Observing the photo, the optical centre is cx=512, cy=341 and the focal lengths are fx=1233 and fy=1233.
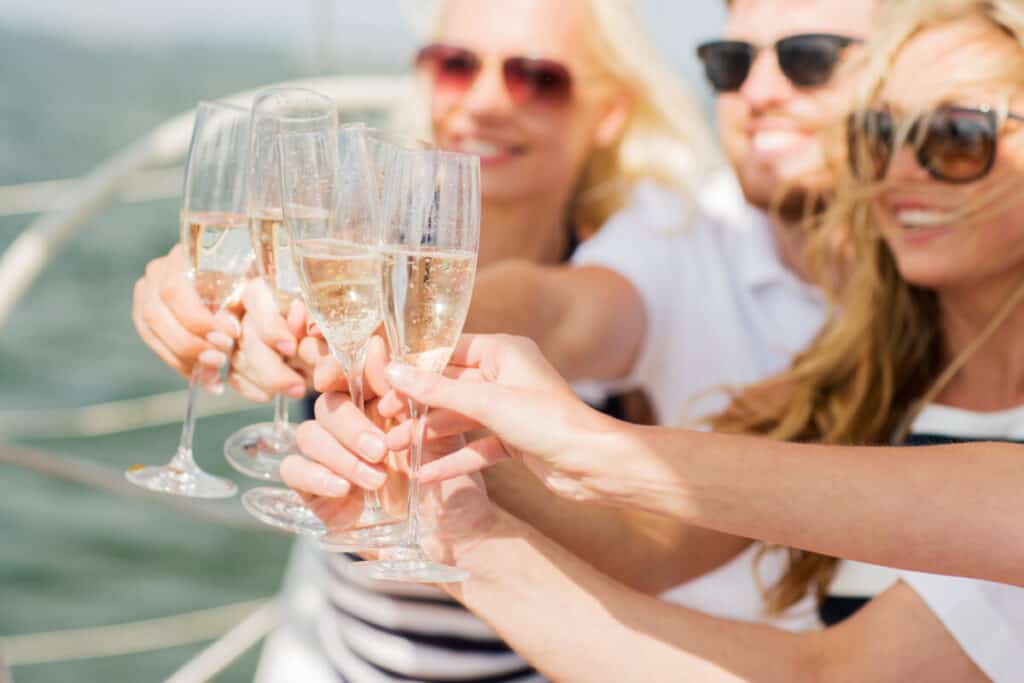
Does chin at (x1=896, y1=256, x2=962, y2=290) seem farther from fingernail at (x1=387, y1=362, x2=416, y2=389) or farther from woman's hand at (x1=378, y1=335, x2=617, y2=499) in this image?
fingernail at (x1=387, y1=362, x2=416, y2=389)

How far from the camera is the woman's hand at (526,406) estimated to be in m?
1.26

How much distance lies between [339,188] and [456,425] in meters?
0.32

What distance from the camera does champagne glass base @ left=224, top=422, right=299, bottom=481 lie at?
1833 millimetres

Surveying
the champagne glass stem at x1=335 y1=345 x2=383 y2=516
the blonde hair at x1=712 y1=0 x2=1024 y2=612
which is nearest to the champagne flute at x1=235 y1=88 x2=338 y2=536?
the champagne glass stem at x1=335 y1=345 x2=383 y2=516

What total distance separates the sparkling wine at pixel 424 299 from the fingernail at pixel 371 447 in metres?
0.15

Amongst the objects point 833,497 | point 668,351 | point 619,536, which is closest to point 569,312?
point 668,351

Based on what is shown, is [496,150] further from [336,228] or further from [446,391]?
[446,391]

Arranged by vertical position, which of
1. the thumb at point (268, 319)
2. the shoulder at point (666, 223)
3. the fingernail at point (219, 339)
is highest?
the shoulder at point (666, 223)

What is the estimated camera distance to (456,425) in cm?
150

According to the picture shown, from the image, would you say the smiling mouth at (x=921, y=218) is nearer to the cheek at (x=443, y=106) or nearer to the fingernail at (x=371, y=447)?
the fingernail at (x=371, y=447)

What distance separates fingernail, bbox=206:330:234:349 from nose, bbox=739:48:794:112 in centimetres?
151

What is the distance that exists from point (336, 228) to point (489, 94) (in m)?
1.88

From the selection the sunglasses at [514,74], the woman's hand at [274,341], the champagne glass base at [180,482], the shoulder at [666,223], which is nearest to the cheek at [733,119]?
the shoulder at [666,223]

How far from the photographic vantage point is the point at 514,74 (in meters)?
3.19
